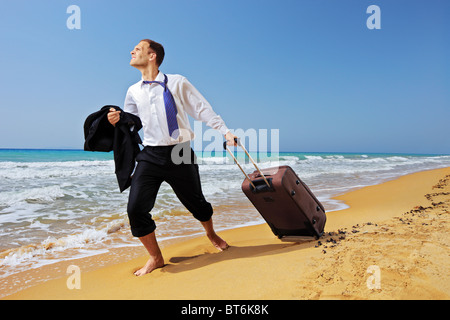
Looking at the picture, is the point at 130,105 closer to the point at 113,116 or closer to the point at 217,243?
the point at 113,116

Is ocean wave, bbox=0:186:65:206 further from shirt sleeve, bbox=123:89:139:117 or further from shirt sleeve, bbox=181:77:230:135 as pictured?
shirt sleeve, bbox=181:77:230:135

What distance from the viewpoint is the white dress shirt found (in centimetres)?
259

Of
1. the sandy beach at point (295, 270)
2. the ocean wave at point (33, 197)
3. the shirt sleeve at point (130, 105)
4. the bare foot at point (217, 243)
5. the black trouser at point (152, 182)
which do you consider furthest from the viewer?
the ocean wave at point (33, 197)

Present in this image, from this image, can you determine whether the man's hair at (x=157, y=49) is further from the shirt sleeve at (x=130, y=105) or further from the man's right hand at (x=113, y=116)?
the man's right hand at (x=113, y=116)

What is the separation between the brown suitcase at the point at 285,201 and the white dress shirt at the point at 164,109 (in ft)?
1.69

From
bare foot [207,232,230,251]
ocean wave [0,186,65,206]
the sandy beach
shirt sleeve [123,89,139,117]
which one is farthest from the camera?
ocean wave [0,186,65,206]

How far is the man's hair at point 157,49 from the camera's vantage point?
2713mm

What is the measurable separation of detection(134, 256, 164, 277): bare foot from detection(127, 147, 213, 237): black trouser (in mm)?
318

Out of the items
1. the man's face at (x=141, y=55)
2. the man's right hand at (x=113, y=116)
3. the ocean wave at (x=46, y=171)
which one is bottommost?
the ocean wave at (x=46, y=171)

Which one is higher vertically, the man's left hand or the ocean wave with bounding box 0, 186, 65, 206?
the man's left hand

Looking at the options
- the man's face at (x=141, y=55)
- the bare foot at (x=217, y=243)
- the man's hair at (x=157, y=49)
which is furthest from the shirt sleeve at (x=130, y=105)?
the bare foot at (x=217, y=243)

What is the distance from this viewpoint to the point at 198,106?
274 centimetres

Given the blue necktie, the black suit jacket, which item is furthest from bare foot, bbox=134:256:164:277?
the blue necktie
